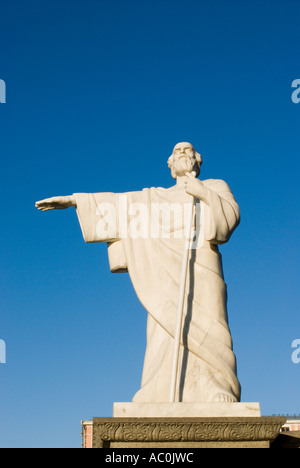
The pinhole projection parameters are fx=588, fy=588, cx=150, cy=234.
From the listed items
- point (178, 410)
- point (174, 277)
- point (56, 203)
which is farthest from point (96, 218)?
point (178, 410)

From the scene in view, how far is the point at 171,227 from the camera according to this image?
8273 millimetres

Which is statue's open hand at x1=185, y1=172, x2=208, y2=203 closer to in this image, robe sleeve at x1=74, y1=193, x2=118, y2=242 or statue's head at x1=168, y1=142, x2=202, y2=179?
statue's head at x1=168, y1=142, x2=202, y2=179

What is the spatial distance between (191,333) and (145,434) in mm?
1693

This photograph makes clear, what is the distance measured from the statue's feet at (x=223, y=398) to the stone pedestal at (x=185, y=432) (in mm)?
621

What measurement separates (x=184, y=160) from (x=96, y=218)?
162 cm

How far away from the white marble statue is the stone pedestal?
0.70 m

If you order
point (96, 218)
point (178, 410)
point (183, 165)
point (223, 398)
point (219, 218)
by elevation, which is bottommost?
point (178, 410)

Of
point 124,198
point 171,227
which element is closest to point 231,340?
point 171,227

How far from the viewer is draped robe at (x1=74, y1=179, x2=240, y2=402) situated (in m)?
7.19

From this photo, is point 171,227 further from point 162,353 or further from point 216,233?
point 162,353

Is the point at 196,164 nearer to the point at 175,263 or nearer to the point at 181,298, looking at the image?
the point at 175,263

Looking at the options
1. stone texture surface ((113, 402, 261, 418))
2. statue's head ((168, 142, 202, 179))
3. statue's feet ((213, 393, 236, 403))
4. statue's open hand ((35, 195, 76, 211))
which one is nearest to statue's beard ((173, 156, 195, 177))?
statue's head ((168, 142, 202, 179))

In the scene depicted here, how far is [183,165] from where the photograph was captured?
29.1ft
